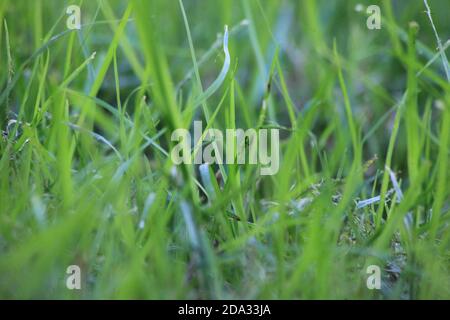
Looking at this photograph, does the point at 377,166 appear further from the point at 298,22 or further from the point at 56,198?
the point at 56,198

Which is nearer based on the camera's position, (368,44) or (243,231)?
(243,231)

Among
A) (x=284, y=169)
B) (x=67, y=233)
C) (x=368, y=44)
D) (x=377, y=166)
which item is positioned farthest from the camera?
(x=368, y=44)

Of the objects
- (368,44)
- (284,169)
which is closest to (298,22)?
(368,44)

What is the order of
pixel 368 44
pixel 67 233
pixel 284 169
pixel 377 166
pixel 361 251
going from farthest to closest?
pixel 368 44 < pixel 377 166 < pixel 284 169 < pixel 361 251 < pixel 67 233

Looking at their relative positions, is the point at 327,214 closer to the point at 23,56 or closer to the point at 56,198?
the point at 56,198

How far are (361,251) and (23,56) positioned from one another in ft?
3.75

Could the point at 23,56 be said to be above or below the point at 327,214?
above

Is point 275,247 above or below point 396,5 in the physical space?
below

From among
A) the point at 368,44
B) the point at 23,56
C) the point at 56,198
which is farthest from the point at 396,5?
the point at 56,198

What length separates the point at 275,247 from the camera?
1.00 m

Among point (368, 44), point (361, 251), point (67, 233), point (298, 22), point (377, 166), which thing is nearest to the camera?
point (67, 233)

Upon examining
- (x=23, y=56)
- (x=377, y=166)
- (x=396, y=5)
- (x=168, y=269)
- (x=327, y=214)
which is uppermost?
(x=396, y=5)

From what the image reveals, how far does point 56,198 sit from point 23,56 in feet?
2.67

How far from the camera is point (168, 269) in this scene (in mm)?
918
